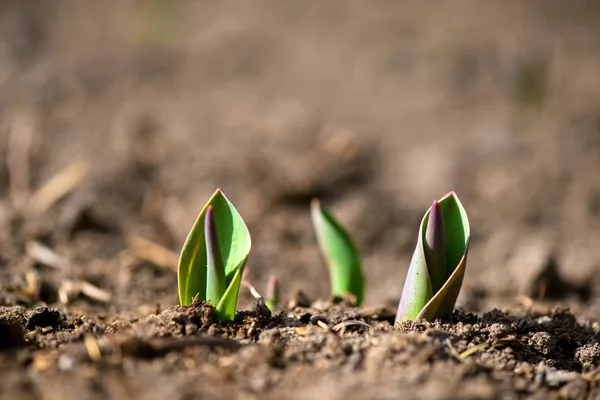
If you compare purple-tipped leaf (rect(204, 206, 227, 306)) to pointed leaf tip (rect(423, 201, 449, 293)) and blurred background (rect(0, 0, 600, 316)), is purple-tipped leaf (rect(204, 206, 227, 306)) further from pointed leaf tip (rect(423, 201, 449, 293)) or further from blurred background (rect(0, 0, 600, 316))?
blurred background (rect(0, 0, 600, 316))

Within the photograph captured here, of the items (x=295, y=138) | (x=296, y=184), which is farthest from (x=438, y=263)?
(x=295, y=138)

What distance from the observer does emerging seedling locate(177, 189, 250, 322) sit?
5.90ft

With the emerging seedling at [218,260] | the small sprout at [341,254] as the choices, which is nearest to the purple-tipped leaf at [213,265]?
the emerging seedling at [218,260]

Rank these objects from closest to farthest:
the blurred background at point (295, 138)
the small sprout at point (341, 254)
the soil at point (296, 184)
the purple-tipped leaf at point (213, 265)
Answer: the soil at point (296, 184) → the purple-tipped leaf at point (213, 265) → the small sprout at point (341, 254) → the blurred background at point (295, 138)

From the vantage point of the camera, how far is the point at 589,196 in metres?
4.35

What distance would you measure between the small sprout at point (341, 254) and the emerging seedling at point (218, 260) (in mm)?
600

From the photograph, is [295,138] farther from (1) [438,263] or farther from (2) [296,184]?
(1) [438,263]

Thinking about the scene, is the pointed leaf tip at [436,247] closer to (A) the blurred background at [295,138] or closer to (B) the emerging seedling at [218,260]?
(B) the emerging seedling at [218,260]

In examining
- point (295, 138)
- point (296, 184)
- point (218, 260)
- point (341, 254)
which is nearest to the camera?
point (218, 260)

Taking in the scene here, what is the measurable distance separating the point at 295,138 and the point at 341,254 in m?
2.45

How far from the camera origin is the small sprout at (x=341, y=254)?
2453 mm

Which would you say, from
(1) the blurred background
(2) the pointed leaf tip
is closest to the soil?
(1) the blurred background

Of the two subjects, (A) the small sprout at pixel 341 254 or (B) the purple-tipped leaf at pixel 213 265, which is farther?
(A) the small sprout at pixel 341 254

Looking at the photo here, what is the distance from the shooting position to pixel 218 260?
1.79 metres
